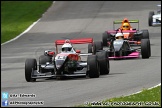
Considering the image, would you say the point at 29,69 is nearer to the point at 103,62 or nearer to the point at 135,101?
the point at 103,62

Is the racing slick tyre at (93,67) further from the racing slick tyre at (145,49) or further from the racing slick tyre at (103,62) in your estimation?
the racing slick tyre at (145,49)

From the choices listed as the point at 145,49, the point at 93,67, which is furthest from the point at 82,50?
the point at 93,67

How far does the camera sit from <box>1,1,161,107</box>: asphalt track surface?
16342mm

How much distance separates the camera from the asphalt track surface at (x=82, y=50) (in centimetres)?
1634

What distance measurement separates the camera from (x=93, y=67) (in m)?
19.6

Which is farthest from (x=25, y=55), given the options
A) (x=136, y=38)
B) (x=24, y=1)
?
(x=24, y=1)

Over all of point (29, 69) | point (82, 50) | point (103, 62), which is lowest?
point (29, 69)

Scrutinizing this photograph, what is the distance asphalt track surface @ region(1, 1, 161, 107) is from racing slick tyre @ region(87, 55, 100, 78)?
229 mm

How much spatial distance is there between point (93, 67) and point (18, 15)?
31440mm

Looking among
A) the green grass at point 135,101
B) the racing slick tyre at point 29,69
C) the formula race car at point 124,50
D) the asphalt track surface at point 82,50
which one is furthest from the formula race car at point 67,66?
the green grass at point 135,101

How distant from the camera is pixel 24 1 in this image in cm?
5916

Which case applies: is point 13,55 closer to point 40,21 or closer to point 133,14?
point 40,21

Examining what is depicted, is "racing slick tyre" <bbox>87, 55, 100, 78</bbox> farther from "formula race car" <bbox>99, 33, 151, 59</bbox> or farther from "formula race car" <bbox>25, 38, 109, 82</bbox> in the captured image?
"formula race car" <bbox>99, 33, 151, 59</bbox>

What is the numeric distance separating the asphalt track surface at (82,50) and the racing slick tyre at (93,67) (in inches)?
9.0
